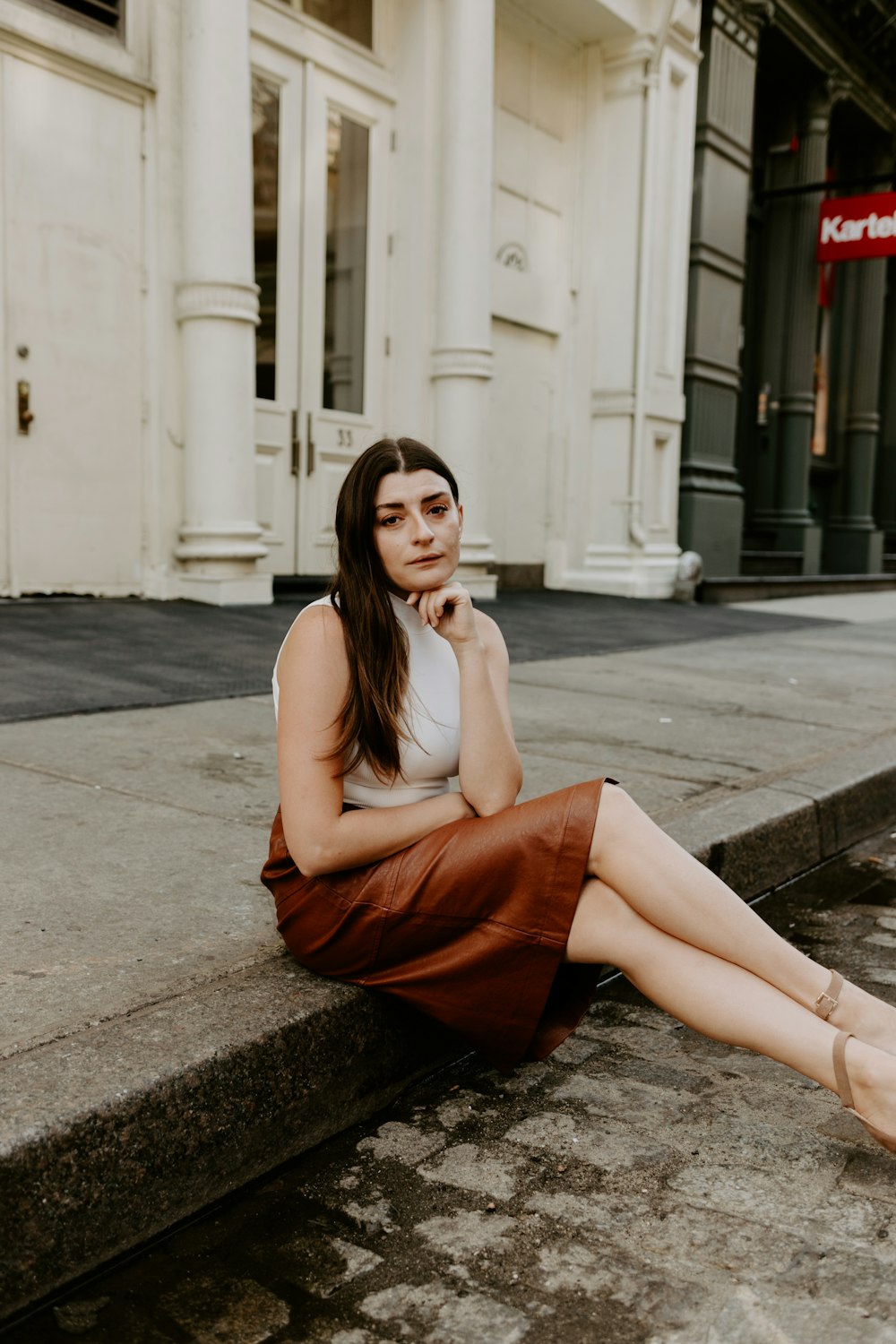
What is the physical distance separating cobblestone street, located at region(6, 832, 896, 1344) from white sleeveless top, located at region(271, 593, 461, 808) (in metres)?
0.56

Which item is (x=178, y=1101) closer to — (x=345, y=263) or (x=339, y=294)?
(x=339, y=294)

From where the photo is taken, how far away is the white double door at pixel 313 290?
27.8ft

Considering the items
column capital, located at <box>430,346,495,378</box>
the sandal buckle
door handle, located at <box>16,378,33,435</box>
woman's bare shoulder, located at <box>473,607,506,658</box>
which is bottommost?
the sandal buckle

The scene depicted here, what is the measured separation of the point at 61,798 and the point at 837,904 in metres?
2.20

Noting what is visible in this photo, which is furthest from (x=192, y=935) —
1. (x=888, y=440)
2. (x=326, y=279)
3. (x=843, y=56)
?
(x=888, y=440)

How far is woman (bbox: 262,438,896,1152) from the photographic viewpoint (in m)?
2.07

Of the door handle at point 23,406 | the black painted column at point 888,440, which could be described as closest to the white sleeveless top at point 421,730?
the door handle at point 23,406

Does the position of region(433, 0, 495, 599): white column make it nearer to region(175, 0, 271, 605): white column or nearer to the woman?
region(175, 0, 271, 605): white column

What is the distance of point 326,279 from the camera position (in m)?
8.98

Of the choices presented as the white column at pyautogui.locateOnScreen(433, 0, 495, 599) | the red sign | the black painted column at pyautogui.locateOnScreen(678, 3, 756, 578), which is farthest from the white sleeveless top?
the red sign

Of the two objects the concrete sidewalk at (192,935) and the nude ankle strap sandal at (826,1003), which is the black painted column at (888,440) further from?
the nude ankle strap sandal at (826,1003)

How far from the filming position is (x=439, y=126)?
9312 millimetres

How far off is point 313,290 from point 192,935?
286 inches

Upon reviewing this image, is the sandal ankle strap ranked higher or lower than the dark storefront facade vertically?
lower
